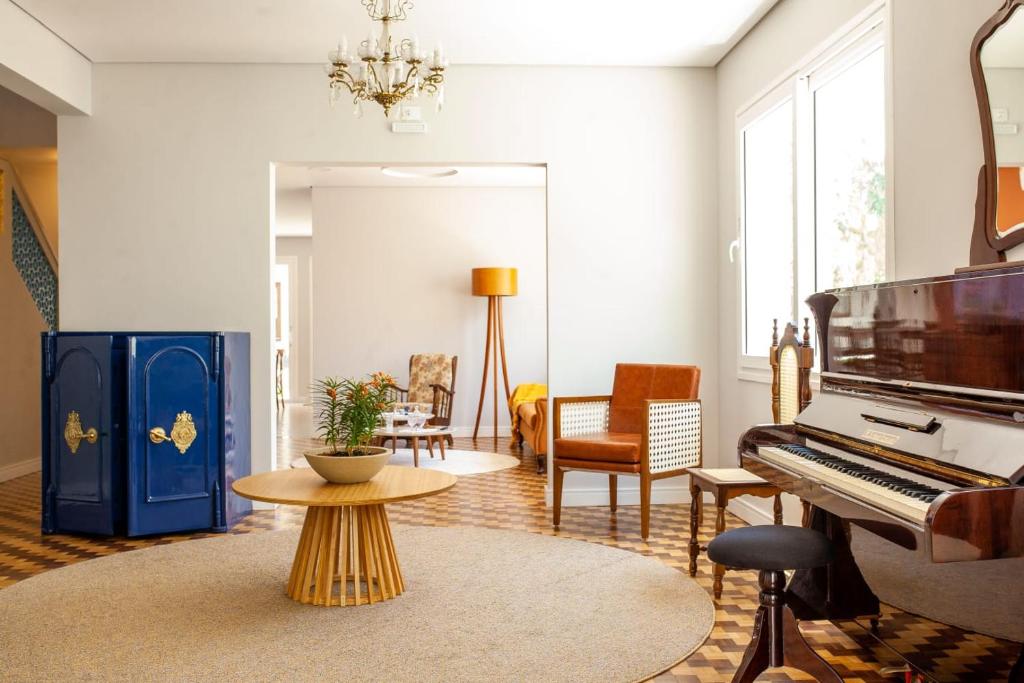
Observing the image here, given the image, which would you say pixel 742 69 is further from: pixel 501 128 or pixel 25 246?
pixel 25 246

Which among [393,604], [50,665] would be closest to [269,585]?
[393,604]

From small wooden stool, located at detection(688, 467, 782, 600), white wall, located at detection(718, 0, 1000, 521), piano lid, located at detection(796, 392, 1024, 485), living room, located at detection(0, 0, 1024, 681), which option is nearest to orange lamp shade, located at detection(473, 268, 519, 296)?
living room, located at detection(0, 0, 1024, 681)

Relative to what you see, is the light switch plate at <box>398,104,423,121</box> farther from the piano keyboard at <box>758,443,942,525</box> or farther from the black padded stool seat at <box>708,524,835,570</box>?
the black padded stool seat at <box>708,524,835,570</box>

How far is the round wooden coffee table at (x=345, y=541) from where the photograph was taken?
3.48 meters

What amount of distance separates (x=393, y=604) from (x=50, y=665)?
Answer: 1216mm

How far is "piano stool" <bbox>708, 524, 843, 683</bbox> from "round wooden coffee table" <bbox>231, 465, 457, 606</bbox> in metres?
1.32

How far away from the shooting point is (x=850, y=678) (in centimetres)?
276

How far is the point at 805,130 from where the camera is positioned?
4418mm

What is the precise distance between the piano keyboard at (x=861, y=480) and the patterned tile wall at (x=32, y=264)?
21.8 feet

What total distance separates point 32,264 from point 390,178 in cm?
351

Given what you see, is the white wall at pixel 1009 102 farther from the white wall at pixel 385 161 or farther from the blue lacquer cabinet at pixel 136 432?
the blue lacquer cabinet at pixel 136 432

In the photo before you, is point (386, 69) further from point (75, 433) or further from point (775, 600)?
point (75, 433)

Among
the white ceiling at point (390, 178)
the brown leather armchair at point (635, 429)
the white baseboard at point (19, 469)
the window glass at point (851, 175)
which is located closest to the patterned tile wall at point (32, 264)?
the white baseboard at point (19, 469)

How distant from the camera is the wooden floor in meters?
2.40
